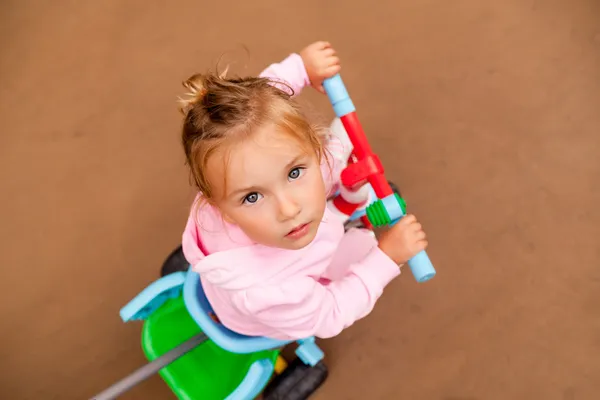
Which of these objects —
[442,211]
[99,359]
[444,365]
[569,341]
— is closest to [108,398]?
[99,359]

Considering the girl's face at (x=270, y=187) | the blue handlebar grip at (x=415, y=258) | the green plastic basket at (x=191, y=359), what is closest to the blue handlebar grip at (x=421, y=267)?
the blue handlebar grip at (x=415, y=258)

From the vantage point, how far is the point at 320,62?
0.74m

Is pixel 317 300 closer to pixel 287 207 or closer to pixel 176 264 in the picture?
pixel 287 207

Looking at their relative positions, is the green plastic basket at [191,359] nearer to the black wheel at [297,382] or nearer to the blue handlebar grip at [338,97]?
the black wheel at [297,382]

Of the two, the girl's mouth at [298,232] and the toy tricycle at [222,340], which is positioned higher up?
the girl's mouth at [298,232]

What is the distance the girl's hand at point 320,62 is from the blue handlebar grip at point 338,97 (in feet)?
0.06

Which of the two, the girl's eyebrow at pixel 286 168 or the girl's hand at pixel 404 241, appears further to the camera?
the girl's hand at pixel 404 241

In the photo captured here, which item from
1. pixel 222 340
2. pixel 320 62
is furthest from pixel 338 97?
pixel 222 340

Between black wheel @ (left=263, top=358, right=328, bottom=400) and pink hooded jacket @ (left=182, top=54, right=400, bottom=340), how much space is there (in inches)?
11.2

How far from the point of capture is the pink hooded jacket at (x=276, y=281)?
59 centimetres

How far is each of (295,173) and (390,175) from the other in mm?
597

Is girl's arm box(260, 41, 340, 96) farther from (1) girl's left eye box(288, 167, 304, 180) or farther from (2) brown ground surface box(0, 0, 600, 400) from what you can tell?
(2) brown ground surface box(0, 0, 600, 400)

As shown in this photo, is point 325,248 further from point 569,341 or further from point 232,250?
point 569,341

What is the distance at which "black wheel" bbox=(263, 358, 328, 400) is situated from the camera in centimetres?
92
